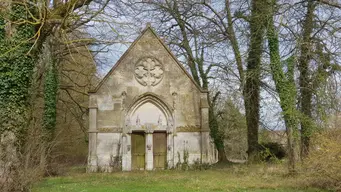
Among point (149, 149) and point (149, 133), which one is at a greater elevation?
point (149, 133)

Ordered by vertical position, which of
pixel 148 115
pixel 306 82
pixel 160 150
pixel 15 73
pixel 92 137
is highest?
pixel 306 82

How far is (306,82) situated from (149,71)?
8.61m

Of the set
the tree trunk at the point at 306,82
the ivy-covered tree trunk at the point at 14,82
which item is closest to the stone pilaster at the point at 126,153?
the tree trunk at the point at 306,82

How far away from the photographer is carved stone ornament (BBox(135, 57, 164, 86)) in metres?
19.8

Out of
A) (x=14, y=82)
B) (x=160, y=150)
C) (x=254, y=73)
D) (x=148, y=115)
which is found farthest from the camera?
(x=148, y=115)

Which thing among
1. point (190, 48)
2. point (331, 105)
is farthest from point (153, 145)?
point (331, 105)

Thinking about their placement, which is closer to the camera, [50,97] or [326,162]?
[326,162]

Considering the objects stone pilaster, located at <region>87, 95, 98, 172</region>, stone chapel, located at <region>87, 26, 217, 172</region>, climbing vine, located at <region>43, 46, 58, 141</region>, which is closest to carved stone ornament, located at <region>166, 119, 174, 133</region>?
stone chapel, located at <region>87, 26, 217, 172</region>

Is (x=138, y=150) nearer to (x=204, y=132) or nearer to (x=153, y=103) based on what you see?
(x=153, y=103)

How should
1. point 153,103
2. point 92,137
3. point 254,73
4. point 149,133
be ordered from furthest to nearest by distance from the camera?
point 153,103 → point 149,133 → point 92,137 → point 254,73

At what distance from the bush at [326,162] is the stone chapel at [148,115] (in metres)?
8.36

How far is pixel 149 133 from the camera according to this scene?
19.4 metres

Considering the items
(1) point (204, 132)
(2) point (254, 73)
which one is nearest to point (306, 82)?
(2) point (254, 73)

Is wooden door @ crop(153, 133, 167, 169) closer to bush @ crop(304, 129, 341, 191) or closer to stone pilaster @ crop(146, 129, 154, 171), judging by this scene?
stone pilaster @ crop(146, 129, 154, 171)
